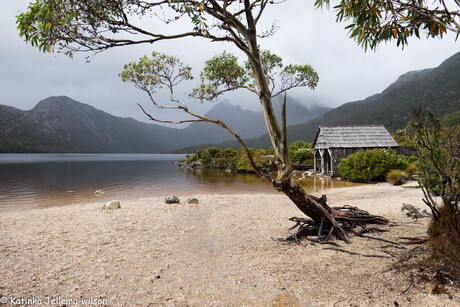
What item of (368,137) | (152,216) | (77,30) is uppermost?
(77,30)

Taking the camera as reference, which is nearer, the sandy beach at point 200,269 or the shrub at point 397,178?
the sandy beach at point 200,269

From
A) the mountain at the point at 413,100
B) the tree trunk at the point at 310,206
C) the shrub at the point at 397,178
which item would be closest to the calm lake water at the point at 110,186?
the shrub at the point at 397,178

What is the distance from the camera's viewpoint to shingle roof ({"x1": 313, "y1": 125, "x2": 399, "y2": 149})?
91.0ft

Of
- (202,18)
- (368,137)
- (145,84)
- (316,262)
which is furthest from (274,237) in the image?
(368,137)

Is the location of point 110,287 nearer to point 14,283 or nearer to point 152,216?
point 14,283

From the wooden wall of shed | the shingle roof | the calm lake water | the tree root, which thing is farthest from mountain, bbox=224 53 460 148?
the tree root

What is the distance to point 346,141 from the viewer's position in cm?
2802

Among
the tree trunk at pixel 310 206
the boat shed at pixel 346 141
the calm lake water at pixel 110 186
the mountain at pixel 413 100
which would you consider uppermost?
the mountain at pixel 413 100

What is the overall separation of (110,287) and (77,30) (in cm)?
582

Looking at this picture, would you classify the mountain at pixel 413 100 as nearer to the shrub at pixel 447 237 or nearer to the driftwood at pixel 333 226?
the driftwood at pixel 333 226

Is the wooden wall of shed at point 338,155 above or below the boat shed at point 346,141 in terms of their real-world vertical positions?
below

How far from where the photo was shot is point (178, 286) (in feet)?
14.2

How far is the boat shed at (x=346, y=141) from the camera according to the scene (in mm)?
27609

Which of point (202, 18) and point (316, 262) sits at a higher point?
point (202, 18)
